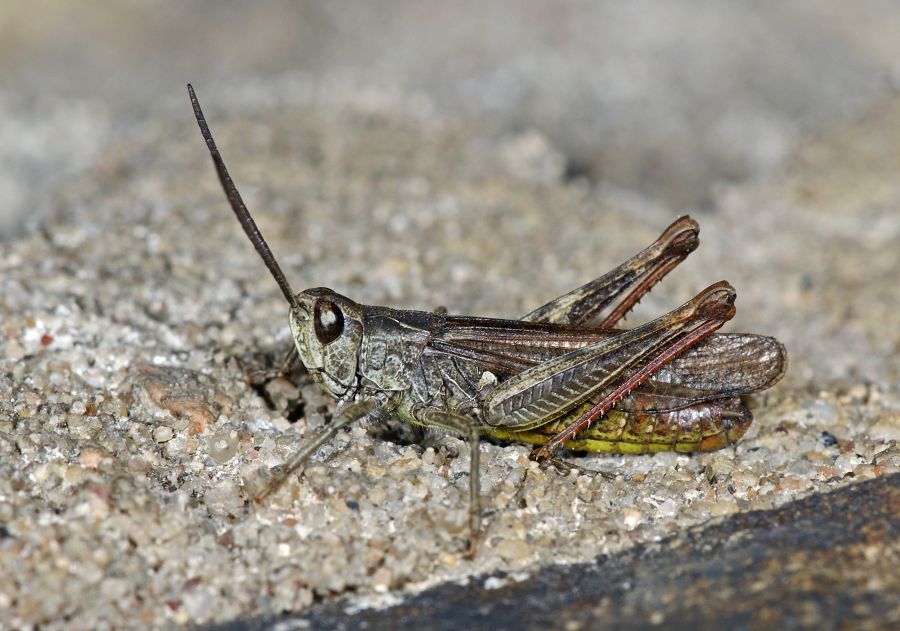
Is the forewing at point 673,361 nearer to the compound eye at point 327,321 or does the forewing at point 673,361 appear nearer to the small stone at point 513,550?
the compound eye at point 327,321

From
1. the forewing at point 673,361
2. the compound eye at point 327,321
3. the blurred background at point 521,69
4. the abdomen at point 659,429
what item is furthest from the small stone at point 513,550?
the blurred background at point 521,69

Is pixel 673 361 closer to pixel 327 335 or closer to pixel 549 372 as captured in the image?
pixel 549 372

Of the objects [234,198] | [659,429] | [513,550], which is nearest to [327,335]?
[234,198]

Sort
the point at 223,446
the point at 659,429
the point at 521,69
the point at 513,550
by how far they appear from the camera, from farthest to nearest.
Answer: the point at 521,69
the point at 659,429
the point at 223,446
the point at 513,550

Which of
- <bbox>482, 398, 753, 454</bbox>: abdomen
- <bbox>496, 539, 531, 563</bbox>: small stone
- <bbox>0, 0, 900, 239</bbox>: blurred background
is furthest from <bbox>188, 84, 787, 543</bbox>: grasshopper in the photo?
<bbox>0, 0, 900, 239</bbox>: blurred background

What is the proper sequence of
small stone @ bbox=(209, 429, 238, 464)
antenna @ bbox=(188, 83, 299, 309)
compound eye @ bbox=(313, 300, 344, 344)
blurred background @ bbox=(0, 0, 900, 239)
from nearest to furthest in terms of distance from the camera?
antenna @ bbox=(188, 83, 299, 309), small stone @ bbox=(209, 429, 238, 464), compound eye @ bbox=(313, 300, 344, 344), blurred background @ bbox=(0, 0, 900, 239)

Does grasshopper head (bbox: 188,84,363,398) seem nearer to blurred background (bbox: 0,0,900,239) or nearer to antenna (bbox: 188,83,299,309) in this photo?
antenna (bbox: 188,83,299,309)

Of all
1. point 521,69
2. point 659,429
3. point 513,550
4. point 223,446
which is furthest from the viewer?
point 521,69
